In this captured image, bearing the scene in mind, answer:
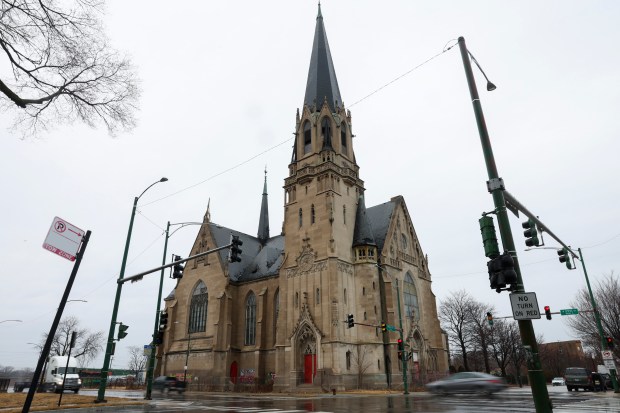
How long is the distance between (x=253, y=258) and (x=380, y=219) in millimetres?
18121

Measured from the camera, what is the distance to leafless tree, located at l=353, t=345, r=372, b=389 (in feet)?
128

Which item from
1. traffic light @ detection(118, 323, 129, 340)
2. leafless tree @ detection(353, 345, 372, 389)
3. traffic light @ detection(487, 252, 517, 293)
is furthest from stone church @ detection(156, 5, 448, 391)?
traffic light @ detection(487, 252, 517, 293)

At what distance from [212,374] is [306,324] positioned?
13397mm

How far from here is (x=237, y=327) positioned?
50312mm

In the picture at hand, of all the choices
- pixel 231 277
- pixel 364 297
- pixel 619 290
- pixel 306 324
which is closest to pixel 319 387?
pixel 306 324

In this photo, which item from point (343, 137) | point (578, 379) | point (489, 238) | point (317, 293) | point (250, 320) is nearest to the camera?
point (489, 238)

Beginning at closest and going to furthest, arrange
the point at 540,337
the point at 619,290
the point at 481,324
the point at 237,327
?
the point at 619,290, the point at 237,327, the point at 481,324, the point at 540,337

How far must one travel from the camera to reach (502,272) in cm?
868

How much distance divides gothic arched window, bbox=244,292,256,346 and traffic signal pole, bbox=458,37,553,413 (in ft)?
143

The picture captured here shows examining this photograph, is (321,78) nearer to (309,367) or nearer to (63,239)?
(309,367)

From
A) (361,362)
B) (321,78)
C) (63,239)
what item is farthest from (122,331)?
(321,78)

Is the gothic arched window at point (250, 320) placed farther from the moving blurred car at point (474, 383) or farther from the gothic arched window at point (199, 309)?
the moving blurred car at point (474, 383)

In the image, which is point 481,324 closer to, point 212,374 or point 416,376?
point 416,376

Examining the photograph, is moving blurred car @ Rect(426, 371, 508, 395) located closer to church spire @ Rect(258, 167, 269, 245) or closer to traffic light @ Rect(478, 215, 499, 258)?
traffic light @ Rect(478, 215, 499, 258)
